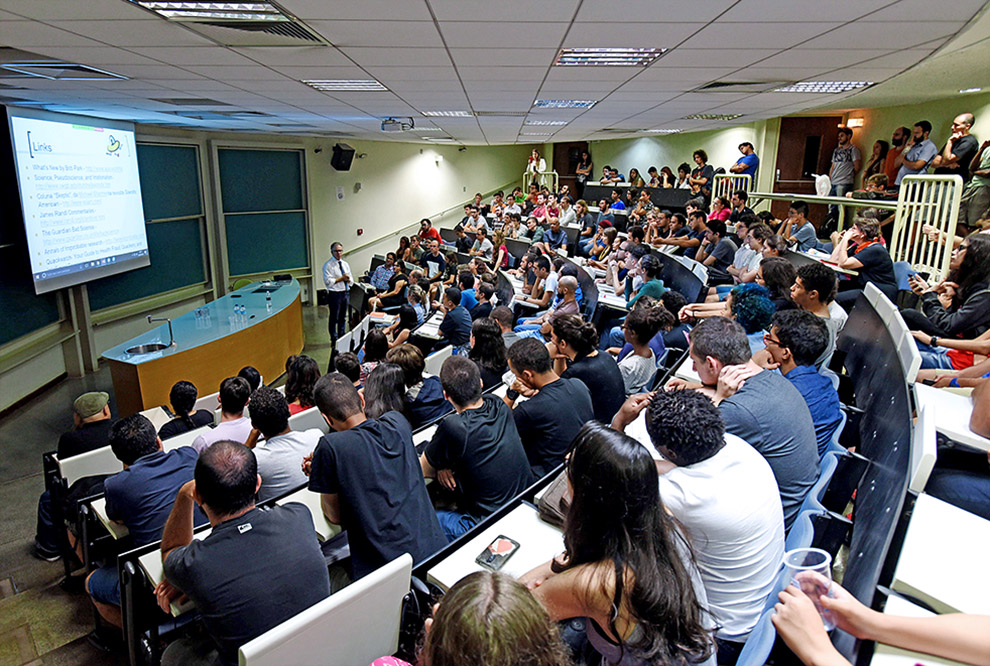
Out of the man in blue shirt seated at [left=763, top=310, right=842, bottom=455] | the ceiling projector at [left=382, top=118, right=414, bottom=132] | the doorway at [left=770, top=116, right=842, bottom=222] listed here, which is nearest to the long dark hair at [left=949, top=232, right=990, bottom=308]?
the man in blue shirt seated at [left=763, top=310, right=842, bottom=455]

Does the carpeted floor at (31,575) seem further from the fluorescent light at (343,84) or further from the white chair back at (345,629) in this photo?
the fluorescent light at (343,84)

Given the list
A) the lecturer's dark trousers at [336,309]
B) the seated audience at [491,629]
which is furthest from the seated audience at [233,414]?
the lecturer's dark trousers at [336,309]

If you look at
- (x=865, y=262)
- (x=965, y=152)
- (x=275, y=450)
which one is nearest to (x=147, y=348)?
(x=275, y=450)

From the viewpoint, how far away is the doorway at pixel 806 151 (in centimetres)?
1135

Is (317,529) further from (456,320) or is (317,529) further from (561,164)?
(561,164)

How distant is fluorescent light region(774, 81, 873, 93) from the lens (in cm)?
485

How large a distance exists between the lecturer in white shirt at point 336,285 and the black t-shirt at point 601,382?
6211mm

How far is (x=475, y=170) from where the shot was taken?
18.1 meters

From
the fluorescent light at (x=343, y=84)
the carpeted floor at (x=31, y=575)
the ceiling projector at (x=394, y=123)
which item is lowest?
the carpeted floor at (x=31, y=575)

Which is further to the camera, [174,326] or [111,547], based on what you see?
[174,326]

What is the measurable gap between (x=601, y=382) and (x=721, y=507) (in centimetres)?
174

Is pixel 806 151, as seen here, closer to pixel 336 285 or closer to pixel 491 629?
pixel 336 285

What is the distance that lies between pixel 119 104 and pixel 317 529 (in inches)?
221

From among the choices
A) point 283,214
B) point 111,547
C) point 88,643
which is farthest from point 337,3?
point 283,214
